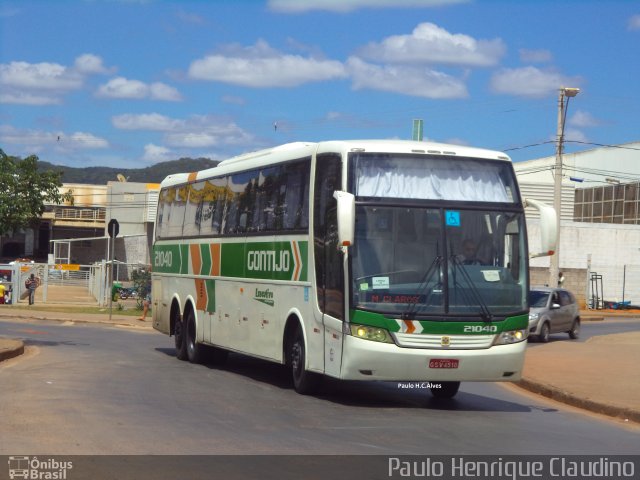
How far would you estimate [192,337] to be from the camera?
20719 mm

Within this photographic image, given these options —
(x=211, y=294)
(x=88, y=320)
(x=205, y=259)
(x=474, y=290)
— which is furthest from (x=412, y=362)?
(x=88, y=320)

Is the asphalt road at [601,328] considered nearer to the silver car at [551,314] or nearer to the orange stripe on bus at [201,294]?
the silver car at [551,314]

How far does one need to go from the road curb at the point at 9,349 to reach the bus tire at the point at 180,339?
10.1 ft

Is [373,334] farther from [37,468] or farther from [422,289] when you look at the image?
[37,468]

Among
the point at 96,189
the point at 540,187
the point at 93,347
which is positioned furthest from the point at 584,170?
the point at 93,347

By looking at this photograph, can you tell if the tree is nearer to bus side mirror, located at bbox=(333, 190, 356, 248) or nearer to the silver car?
bus side mirror, located at bbox=(333, 190, 356, 248)

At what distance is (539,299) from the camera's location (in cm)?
3109

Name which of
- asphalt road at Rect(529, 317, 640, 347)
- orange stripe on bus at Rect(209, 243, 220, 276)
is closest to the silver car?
asphalt road at Rect(529, 317, 640, 347)

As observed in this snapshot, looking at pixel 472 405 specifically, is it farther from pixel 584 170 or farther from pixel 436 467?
pixel 584 170

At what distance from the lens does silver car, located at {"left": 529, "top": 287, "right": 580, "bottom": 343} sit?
98.4ft

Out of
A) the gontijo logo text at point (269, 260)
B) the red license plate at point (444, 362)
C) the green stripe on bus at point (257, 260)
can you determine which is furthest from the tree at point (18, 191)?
the red license plate at point (444, 362)

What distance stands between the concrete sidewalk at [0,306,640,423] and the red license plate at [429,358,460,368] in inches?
102

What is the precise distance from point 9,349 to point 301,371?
278 inches

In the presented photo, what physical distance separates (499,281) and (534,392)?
465 centimetres
